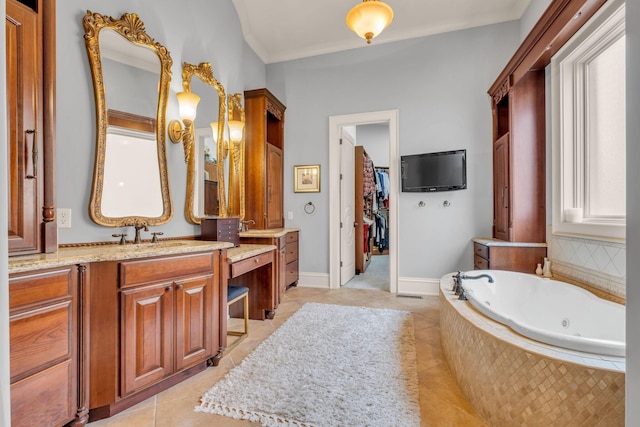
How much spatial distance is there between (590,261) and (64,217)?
3.58m

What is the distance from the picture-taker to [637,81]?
0.51 m

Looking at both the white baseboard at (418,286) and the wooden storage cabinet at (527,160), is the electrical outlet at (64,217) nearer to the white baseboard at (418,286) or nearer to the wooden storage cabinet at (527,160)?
the white baseboard at (418,286)

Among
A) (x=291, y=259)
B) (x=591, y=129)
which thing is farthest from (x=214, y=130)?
(x=591, y=129)

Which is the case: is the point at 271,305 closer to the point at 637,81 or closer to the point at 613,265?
the point at 613,265

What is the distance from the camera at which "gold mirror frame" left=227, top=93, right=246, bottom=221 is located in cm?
338

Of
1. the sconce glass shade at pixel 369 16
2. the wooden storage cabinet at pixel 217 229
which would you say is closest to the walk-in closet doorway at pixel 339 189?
the sconce glass shade at pixel 369 16

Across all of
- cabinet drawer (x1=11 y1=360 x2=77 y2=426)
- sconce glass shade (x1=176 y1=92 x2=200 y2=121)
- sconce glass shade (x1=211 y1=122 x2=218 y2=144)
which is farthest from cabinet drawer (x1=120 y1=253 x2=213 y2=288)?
sconce glass shade (x1=211 y1=122 x2=218 y2=144)

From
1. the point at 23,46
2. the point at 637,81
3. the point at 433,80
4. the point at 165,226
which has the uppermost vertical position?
the point at 433,80

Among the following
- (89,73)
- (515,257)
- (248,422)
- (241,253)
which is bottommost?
(248,422)

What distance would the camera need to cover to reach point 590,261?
2207 mm

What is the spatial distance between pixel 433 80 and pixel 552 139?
161 cm

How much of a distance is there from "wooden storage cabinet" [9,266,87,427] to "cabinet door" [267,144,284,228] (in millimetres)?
2542

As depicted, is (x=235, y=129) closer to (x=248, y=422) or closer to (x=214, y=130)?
(x=214, y=130)

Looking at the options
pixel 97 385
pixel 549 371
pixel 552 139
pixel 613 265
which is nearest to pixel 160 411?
pixel 97 385
